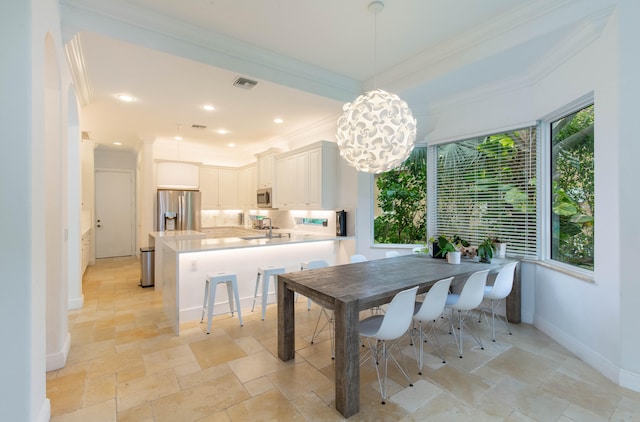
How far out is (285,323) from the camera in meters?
2.73

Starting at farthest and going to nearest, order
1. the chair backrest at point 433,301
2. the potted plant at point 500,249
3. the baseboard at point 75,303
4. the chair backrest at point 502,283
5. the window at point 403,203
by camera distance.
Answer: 1. the window at point 403,203
2. the baseboard at point 75,303
3. the potted plant at point 500,249
4. the chair backrest at point 502,283
5. the chair backrest at point 433,301

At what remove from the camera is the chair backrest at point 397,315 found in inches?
83.5

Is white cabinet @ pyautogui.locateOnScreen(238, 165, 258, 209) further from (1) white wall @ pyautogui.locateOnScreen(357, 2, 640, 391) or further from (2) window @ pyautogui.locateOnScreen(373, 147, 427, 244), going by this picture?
(1) white wall @ pyautogui.locateOnScreen(357, 2, 640, 391)

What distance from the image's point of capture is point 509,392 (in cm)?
223

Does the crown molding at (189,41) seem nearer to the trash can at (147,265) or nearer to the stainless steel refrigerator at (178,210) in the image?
the trash can at (147,265)

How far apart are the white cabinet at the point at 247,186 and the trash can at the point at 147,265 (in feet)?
8.43

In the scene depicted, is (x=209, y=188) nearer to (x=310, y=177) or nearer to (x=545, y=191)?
(x=310, y=177)

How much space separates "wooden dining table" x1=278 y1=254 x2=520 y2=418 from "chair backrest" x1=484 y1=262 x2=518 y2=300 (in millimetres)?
119

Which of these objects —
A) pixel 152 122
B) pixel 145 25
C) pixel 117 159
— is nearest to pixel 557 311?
pixel 145 25

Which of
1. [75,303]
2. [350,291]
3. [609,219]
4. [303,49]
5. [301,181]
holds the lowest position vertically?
[75,303]

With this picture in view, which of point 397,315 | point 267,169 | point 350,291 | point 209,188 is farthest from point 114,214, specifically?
point 397,315

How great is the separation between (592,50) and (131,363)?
16.1ft

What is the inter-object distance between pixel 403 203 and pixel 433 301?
8.29ft

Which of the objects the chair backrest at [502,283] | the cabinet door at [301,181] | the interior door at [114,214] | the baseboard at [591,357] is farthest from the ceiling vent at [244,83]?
the interior door at [114,214]
